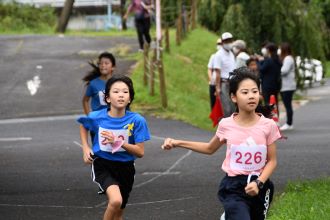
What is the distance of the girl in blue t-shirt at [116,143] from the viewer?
23.5 ft

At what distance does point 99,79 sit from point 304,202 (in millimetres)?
3227

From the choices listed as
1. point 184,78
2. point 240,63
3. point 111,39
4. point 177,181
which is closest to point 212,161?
point 177,181

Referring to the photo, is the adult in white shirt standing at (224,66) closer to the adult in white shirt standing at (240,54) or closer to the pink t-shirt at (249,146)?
the adult in white shirt standing at (240,54)

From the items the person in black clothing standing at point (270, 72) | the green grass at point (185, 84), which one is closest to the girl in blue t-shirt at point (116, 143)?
the person in black clothing standing at point (270, 72)

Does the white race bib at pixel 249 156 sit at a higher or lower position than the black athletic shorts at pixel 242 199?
higher

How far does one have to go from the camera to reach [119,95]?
7.21m

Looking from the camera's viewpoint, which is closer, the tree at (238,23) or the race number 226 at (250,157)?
the race number 226 at (250,157)

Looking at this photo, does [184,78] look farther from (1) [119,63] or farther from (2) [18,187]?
(2) [18,187]

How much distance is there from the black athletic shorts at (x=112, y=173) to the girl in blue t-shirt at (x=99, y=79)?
2697mm

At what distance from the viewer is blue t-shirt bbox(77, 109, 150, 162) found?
723cm

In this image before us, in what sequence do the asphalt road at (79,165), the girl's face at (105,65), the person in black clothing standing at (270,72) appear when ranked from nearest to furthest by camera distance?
the asphalt road at (79,165) < the girl's face at (105,65) < the person in black clothing standing at (270,72)

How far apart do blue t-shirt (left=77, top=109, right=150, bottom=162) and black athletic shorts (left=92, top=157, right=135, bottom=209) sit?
46 mm

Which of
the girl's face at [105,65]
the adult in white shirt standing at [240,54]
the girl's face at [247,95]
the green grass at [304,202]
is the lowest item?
the green grass at [304,202]

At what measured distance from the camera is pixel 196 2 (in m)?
32.8
